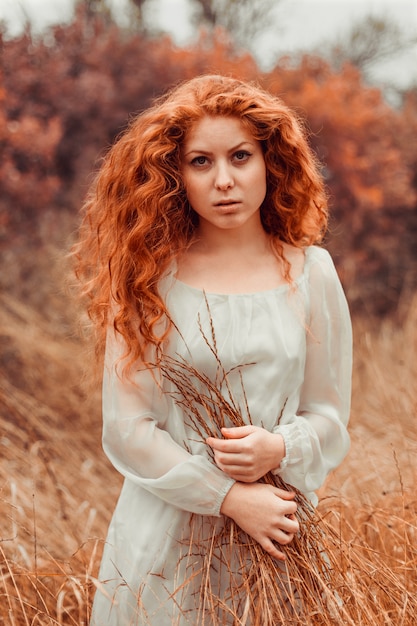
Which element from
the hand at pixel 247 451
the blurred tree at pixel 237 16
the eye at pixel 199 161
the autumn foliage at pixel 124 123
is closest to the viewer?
the hand at pixel 247 451

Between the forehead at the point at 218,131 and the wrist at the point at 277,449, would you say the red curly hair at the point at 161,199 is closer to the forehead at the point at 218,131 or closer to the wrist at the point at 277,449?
the forehead at the point at 218,131

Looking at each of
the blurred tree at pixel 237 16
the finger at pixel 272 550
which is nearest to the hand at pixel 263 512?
the finger at pixel 272 550

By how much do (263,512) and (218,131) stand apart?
88 cm

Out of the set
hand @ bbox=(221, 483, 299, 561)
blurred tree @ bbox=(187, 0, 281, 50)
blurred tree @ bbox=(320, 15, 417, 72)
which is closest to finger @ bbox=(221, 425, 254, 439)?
hand @ bbox=(221, 483, 299, 561)

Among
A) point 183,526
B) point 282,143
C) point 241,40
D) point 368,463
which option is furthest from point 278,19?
point 183,526

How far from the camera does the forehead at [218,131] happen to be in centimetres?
171

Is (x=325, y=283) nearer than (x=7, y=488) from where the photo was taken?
Yes

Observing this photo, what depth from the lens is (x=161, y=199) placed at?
1.78 metres

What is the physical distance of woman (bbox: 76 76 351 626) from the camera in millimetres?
1674

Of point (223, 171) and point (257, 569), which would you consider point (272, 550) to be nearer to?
point (257, 569)

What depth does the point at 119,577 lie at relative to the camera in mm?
1844

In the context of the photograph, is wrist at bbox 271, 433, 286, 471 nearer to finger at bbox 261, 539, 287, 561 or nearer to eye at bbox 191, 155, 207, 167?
finger at bbox 261, 539, 287, 561

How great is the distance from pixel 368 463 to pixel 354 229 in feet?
10.9

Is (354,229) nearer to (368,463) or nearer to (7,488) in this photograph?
(368,463)
